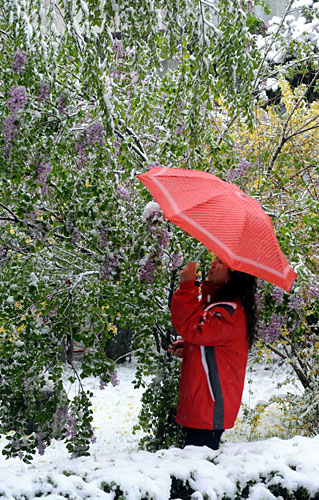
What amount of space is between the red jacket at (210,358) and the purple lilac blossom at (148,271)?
0.52 ft

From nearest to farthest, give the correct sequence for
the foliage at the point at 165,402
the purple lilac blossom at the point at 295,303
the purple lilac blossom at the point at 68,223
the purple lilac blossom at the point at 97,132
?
1. the purple lilac blossom at the point at 97,132
2. the purple lilac blossom at the point at 68,223
3. the purple lilac blossom at the point at 295,303
4. the foliage at the point at 165,402

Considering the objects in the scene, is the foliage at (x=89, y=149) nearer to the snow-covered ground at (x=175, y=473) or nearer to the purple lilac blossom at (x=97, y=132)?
the purple lilac blossom at (x=97, y=132)

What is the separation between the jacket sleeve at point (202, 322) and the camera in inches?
86.5

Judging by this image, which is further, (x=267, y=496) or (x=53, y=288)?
(x=53, y=288)

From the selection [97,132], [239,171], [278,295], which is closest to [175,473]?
[278,295]

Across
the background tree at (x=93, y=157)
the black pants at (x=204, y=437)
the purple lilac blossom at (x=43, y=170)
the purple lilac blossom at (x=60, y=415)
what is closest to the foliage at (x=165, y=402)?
the background tree at (x=93, y=157)

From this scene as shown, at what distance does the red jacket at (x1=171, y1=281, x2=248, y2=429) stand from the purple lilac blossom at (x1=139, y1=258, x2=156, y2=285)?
0.52 ft

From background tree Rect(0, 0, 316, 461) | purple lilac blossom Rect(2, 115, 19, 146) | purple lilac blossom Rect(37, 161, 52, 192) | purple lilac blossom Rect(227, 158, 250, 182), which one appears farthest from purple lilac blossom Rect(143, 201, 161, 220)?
purple lilac blossom Rect(227, 158, 250, 182)

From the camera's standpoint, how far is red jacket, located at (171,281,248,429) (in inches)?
Answer: 87.4

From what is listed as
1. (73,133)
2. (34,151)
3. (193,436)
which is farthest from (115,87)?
(193,436)

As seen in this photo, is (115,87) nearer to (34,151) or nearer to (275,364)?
(34,151)

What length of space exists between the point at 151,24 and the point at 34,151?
90 centimetres

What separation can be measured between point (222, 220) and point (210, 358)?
0.71 meters

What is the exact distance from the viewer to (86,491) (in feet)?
5.65
